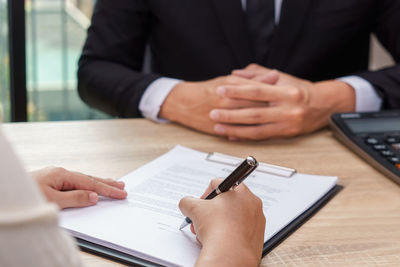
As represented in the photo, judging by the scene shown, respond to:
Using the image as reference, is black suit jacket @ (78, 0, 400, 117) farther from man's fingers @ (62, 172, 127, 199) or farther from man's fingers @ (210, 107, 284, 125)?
man's fingers @ (62, 172, 127, 199)

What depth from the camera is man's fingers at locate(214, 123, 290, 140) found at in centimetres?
94

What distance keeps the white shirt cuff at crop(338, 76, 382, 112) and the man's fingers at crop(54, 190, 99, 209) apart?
69 cm

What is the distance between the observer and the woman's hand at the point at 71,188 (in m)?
0.61

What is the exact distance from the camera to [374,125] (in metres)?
0.95

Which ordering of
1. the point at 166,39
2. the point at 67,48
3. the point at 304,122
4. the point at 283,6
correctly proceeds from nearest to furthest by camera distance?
the point at 304,122
the point at 283,6
the point at 166,39
the point at 67,48

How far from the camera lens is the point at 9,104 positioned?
1800mm

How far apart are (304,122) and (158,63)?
2.10 feet

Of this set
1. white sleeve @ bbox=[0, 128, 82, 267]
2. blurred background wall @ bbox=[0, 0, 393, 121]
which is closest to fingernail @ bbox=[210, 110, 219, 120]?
white sleeve @ bbox=[0, 128, 82, 267]

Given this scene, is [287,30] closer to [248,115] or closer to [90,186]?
[248,115]

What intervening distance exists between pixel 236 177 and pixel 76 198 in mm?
207

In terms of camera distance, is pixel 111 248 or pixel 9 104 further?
pixel 9 104

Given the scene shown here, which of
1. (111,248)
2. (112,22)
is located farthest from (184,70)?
(111,248)

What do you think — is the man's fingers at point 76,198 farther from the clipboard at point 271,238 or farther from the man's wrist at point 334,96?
the man's wrist at point 334,96

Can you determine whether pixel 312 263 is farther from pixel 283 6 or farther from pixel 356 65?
pixel 356 65
